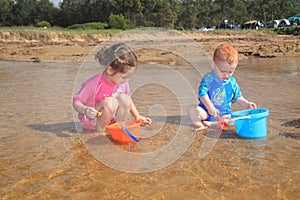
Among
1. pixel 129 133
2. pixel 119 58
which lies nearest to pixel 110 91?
pixel 119 58

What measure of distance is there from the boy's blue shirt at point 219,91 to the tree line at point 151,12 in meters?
56.9

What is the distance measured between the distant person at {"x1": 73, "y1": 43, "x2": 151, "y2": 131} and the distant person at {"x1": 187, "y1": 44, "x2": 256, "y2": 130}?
24.5 inches

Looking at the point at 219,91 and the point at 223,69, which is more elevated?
Result: the point at 223,69

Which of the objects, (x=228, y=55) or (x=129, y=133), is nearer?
(x=129, y=133)

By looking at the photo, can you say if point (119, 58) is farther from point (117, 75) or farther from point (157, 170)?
point (157, 170)

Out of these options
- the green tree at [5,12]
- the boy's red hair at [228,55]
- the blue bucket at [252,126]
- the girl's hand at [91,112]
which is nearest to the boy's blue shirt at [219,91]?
the boy's red hair at [228,55]

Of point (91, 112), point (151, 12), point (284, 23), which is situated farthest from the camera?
point (151, 12)

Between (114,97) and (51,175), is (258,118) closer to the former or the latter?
(114,97)

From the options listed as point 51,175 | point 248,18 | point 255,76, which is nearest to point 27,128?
point 51,175

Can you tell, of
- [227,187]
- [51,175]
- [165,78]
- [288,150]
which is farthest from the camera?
[165,78]

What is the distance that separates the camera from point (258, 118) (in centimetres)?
279

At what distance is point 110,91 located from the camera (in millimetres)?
2994

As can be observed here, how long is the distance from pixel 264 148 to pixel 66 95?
3068 mm

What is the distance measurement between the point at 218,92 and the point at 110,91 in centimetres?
104
